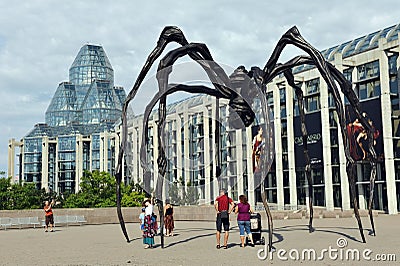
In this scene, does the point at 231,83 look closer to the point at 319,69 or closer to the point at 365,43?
the point at 319,69

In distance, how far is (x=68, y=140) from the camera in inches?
3851

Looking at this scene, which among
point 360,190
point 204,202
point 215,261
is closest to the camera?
point 215,261

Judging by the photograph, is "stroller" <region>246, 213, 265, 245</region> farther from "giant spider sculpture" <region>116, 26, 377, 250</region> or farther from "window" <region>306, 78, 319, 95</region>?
"window" <region>306, 78, 319, 95</region>

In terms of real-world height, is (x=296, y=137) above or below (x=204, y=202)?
above

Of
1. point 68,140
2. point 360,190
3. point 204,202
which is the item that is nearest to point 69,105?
point 68,140

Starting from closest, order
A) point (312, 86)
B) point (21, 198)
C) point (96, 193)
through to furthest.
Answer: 1. point (96, 193)
2. point (21, 198)
3. point (312, 86)

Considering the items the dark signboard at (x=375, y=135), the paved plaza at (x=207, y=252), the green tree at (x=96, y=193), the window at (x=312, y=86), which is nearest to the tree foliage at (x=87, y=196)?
the green tree at (x=96, y=193)

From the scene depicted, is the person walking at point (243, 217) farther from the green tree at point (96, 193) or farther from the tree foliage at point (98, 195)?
the green tree at point (96, 193)

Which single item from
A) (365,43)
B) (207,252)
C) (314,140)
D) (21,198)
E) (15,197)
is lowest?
(21,198)

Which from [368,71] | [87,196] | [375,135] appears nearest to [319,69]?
[375,135]

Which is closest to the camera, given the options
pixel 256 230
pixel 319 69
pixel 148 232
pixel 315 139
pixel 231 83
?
pixel 319 69

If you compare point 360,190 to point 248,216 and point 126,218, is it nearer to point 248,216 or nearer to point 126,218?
point 126,218

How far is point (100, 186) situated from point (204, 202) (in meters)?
12.5

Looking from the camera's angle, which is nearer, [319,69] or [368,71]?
[319,69]
